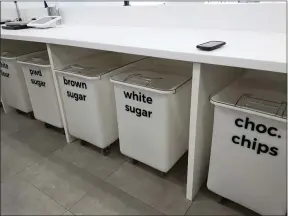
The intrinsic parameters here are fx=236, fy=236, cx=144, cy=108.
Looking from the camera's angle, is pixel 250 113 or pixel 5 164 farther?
pixel 250 113

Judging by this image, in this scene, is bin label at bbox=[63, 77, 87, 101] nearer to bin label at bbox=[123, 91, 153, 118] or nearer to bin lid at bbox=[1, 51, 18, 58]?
bin label at bbox=[123, 91, 153, 118]

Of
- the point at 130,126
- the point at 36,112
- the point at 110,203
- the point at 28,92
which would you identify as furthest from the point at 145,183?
the point at 28,92

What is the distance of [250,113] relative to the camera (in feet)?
Result: 2.58

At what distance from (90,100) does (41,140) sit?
1.95 feet

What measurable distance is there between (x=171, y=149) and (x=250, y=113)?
439 mm

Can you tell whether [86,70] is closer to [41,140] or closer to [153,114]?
[153,114]

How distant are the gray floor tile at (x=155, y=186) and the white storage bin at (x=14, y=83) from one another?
95 cm

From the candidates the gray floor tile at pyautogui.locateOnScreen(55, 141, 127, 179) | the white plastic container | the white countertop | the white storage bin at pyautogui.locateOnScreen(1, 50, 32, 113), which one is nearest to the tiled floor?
the gray floor tile at pyautogui.locateOnScreen(55, 141, 127, 179)

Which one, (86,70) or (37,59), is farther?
(37,59)

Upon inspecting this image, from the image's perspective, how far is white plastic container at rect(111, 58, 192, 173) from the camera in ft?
3.32

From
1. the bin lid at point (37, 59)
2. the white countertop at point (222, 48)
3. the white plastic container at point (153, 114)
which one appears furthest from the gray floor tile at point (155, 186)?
the bin lid at point (37, 59)

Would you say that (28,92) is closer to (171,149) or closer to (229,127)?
(171,149)

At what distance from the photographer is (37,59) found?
153 cm

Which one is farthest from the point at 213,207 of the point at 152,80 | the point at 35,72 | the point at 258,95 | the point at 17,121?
the point at 17,121
